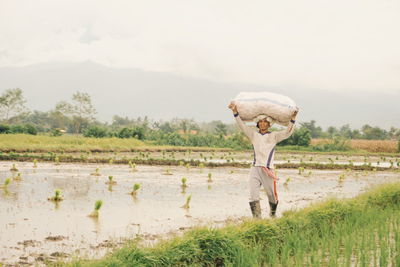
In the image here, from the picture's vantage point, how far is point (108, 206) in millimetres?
8117

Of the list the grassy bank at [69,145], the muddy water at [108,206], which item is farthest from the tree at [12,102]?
the muddy water at [108,206]

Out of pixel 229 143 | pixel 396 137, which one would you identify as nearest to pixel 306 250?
pixel 229 143

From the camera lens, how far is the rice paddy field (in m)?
4.44

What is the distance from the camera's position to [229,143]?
122 ft

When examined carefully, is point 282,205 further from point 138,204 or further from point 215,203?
point 138,204

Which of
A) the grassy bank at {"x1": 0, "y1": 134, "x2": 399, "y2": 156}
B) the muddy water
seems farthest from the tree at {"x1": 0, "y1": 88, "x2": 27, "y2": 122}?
the muddy water

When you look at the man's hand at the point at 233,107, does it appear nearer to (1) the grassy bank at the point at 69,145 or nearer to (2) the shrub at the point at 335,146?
(1) the grassy bank at the point at 69,145

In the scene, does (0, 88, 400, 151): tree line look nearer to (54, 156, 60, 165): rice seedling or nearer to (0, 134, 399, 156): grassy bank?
(0, 134, 399, 156): grassy bank

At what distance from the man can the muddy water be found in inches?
28.5

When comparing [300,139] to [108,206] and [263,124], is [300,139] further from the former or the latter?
[263,124]

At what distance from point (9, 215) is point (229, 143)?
30.8 m

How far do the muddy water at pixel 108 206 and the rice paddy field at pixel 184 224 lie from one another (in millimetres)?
16

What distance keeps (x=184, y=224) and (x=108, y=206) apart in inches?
74.4

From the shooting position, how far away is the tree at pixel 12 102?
45.2 m
